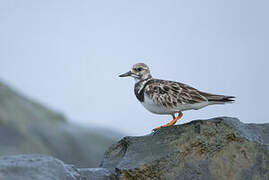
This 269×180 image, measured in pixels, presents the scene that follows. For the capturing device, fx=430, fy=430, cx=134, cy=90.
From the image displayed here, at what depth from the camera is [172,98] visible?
25.1ft

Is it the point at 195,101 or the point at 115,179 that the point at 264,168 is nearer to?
the point at 195,101

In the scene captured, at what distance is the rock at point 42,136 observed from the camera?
13047 millimetres

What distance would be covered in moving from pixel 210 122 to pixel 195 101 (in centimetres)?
87

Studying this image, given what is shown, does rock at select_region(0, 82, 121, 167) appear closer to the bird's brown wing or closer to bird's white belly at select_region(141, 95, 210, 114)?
bird's white belly at select_region(141, 95, 210, 114)

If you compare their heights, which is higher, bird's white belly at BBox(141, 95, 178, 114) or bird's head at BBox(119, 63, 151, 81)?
bird's head at BBox(119, 63, 151, 81)

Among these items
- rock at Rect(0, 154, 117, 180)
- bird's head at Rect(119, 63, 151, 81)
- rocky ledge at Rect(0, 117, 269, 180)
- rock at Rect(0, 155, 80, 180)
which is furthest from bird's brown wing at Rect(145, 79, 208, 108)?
rock at Rect(0, 155, 80, 180)

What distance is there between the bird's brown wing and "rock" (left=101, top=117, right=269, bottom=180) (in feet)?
2.73

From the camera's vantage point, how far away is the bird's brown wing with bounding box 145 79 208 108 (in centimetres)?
759

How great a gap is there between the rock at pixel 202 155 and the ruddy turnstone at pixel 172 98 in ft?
2.59

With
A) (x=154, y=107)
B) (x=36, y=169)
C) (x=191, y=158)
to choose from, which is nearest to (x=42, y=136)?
(x=154, y=107)

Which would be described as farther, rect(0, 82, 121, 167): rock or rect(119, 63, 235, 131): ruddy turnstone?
rect(0, 82, 121, 167): rock

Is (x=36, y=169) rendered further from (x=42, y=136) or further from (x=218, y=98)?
Result: (x=42, y=136)

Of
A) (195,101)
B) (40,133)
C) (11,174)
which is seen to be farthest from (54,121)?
(11,174)

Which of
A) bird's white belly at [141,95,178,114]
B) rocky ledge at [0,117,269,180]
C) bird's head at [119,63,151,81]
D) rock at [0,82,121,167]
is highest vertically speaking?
bird's head at [119,63,151,81]
